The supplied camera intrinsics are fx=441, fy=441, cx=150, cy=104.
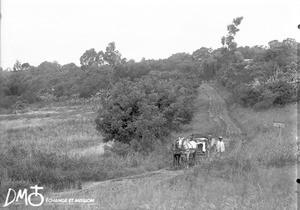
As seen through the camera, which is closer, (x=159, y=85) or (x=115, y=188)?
(x=115, y=188)

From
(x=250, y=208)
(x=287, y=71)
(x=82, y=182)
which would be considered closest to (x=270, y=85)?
(x=287, y=71)

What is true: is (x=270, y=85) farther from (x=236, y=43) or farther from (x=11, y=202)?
(x=236, y=43)

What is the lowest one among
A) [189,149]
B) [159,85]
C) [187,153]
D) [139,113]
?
[187,153]

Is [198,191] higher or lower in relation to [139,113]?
lower

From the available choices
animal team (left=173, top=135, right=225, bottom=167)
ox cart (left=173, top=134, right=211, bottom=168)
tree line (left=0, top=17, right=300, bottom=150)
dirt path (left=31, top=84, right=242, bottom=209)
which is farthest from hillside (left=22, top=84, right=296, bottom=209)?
tree line (left=0, top=17, right=300, bottom=150)

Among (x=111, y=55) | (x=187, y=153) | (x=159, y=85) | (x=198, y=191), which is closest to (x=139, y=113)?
(x=159, y=85)

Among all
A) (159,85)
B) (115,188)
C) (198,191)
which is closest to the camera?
(198,191)

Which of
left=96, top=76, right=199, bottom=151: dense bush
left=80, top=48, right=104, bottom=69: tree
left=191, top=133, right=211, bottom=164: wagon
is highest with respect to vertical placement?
left=80, top=48, right=104, bottom=69: tree

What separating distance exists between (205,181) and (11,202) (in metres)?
5.14

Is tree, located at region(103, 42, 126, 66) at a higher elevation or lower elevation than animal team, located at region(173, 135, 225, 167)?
higher

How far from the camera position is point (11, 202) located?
986cm

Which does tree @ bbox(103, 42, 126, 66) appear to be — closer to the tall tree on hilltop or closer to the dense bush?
the tall tree on hilltop

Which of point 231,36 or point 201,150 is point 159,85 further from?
point 231,36

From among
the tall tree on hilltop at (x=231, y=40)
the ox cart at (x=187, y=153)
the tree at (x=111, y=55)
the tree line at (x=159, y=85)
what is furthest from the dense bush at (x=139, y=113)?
the tree at (x=111, y=55)
